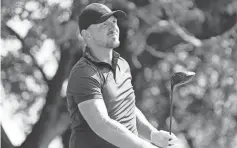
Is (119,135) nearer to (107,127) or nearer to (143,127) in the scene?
(107,127)

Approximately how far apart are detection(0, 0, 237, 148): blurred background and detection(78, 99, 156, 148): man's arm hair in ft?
18.5

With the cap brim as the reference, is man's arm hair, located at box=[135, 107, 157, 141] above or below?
below

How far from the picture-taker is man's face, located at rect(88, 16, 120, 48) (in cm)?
331

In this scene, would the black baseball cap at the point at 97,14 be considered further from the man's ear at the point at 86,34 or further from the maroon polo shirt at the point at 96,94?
the maroon polo shirt at the point at 96,94

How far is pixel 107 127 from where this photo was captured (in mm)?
3137

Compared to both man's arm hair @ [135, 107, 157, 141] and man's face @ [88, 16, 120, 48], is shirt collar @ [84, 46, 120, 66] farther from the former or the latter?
man's arm hair @ [135, 107, 157, 141]

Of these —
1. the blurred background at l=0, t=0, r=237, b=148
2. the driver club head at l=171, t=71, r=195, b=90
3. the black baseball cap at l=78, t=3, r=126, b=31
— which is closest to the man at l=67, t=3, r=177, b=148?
the black baseball cap at l=78, t=3, r=126, b=31

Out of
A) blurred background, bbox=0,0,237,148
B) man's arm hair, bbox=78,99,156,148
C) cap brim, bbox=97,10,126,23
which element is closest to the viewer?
man's arm hair, bbox=78,99,156,148

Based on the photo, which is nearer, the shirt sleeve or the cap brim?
the shirt sleeve

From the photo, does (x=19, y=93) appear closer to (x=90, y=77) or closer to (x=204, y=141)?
(x=204, y=141)

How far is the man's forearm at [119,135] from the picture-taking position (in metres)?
3.12

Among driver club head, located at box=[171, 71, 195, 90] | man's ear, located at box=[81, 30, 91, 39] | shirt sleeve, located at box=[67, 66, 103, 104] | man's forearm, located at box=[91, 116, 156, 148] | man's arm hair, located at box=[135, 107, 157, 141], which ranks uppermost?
man's ear, located at box=[81, 30, 91, 39]

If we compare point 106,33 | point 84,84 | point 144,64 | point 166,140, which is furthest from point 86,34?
point 144,64

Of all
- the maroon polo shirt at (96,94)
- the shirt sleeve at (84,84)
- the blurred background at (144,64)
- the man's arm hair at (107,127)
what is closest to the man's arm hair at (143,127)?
the maroon polo shirt at (96,94)
